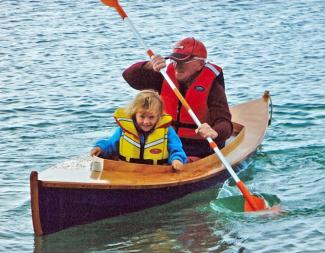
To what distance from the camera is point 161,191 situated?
7430mm

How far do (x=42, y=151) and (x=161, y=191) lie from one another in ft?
7.27

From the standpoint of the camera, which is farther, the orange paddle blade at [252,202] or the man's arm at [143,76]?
the man's arm at [143,76]

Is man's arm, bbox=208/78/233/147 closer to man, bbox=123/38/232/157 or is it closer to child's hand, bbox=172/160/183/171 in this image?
man, bbox=123/38/232/157

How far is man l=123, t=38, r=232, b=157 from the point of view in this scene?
804 centimetres

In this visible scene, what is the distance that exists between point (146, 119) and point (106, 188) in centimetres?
61

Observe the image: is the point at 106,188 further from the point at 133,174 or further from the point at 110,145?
the point at 110,145

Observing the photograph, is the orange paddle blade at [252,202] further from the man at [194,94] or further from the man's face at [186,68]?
the man's face at [186,68]

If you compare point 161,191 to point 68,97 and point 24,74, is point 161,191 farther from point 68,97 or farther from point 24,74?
point 24,74

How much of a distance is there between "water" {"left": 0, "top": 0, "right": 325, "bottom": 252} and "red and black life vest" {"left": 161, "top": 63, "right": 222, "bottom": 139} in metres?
0.54

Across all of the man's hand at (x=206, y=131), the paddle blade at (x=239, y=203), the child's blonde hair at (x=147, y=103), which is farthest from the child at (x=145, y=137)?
the paddle blade at (x=239, y=203)

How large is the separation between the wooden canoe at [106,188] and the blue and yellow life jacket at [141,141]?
0.15 meters

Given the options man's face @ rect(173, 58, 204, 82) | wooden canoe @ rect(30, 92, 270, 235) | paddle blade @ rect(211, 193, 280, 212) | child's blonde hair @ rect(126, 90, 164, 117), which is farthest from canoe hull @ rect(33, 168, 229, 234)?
man's face @ rect(173, 58, 204, 82)

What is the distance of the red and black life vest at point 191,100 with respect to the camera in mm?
8102

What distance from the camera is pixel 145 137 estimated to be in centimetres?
743
